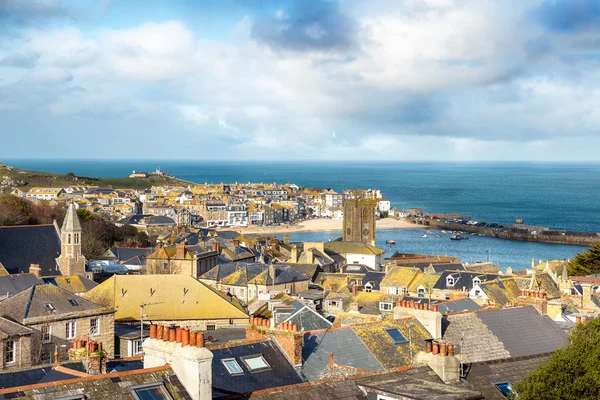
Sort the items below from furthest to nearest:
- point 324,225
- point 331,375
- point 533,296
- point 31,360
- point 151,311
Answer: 1. point 324,225
2. point 151,311
3. point 533,296
4. point 31,360
5. point 331,375

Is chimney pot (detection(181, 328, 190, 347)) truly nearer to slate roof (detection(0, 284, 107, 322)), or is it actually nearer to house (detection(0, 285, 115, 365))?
house (detection(0, 285, 115, 365))

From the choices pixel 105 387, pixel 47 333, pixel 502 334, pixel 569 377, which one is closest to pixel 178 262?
pixel 47 333

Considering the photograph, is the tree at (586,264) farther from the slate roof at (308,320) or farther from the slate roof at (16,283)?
the slate roof at (308,320)

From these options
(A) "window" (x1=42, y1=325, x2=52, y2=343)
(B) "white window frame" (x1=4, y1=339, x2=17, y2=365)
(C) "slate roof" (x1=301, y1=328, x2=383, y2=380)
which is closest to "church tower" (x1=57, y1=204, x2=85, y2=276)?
(A) "window" (x1=42, y1=325, x2=52, y2=343)

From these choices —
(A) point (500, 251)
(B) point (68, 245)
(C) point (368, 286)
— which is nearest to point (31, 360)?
(B) point (68, 245)

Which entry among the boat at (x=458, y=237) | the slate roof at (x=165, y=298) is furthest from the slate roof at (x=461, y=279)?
the boat at (x=458, y=237)

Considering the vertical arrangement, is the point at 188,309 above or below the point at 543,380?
below

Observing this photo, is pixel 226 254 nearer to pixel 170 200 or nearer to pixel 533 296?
pixel 533 296
